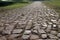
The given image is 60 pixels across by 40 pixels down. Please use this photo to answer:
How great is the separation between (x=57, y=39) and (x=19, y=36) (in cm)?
89

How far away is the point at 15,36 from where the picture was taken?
3039 millimetres

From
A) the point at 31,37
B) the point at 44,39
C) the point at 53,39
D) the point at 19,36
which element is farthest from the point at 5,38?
the point at 53,39

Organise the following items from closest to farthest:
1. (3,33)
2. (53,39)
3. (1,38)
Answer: (53,39) < (1,38) < (3,33)

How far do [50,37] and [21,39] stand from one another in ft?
2.19

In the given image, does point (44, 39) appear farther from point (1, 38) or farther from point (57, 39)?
point (1, 38)

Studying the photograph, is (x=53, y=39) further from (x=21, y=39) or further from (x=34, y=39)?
(x=21, y=39)

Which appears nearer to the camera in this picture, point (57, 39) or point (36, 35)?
point (57, 39)

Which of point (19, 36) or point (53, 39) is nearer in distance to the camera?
point (53, 39)

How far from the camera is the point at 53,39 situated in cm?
278

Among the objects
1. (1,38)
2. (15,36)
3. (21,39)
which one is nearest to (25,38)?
(21,39)

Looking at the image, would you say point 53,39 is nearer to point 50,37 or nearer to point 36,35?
point 50,37

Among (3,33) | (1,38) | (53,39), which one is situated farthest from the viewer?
(3,33)

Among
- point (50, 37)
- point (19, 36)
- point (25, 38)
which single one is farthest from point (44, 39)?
point (19, 36)

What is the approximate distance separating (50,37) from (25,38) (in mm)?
576
